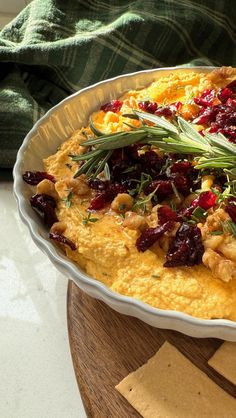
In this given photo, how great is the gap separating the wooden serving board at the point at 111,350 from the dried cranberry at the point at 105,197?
1.30 feet

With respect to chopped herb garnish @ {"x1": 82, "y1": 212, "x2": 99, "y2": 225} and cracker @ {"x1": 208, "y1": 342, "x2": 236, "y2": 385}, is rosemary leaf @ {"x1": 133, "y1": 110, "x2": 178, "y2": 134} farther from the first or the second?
cracker @ {"x1": 208, "y1": 342, "x2": 236, "y2": 385}

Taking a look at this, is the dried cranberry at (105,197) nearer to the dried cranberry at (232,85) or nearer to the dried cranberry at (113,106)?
the dried cranberry at (113,106)

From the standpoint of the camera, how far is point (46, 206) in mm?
1869

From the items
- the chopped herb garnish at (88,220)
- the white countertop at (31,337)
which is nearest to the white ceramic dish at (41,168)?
the chopped herb garnish at (88,220)

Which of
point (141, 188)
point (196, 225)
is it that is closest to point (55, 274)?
point (141, 188)

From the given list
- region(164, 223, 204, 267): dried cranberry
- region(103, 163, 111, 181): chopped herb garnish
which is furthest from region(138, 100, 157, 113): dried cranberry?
region(164, 223, 204, 267): dried cranberry

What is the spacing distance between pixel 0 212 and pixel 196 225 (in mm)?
1272

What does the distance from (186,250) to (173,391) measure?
463 millimetres

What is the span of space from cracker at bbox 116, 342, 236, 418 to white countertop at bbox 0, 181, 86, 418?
332 millimetres

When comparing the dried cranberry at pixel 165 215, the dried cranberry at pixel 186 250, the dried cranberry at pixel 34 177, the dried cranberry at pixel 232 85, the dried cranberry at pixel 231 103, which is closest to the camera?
the dried cranberry at pixel 186 250

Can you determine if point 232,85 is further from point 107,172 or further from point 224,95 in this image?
point 107,172

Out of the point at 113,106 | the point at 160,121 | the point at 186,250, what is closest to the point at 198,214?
the point at 186,250

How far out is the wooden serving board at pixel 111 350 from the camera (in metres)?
1.72

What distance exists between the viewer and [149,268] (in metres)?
1.65
